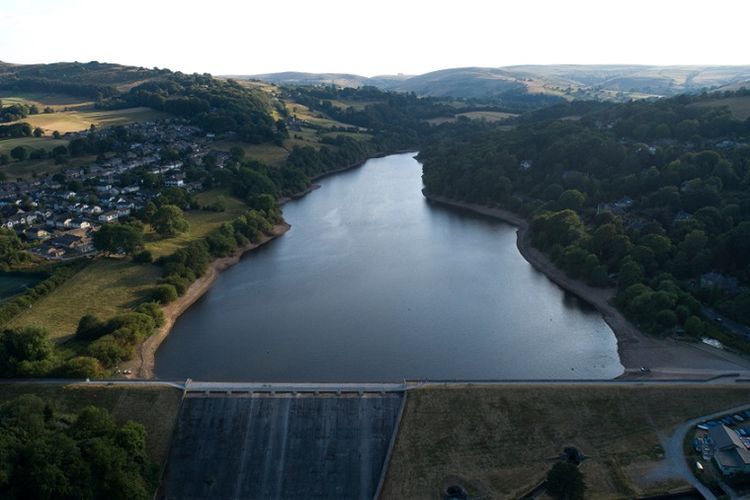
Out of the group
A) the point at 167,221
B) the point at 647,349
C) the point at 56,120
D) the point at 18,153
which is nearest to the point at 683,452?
the point at 647,349

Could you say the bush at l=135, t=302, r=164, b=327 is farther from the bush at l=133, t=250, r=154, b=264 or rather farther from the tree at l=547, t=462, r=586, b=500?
the tree at l=547, t=462, r=586, b=500

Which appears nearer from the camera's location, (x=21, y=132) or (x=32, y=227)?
(x=32, y=227)

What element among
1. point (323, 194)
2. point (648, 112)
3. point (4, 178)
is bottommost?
point (323, 194)

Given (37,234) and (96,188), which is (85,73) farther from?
(37,234)

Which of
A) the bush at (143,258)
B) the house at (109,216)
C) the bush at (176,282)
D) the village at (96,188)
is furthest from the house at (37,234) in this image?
the bush at (176,282)

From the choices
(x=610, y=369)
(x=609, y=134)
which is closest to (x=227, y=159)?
(x=609, y=134)

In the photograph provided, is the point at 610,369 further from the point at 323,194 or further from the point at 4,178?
the point at 4,178

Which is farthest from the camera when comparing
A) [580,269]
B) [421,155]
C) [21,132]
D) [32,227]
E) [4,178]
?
[421,155]
